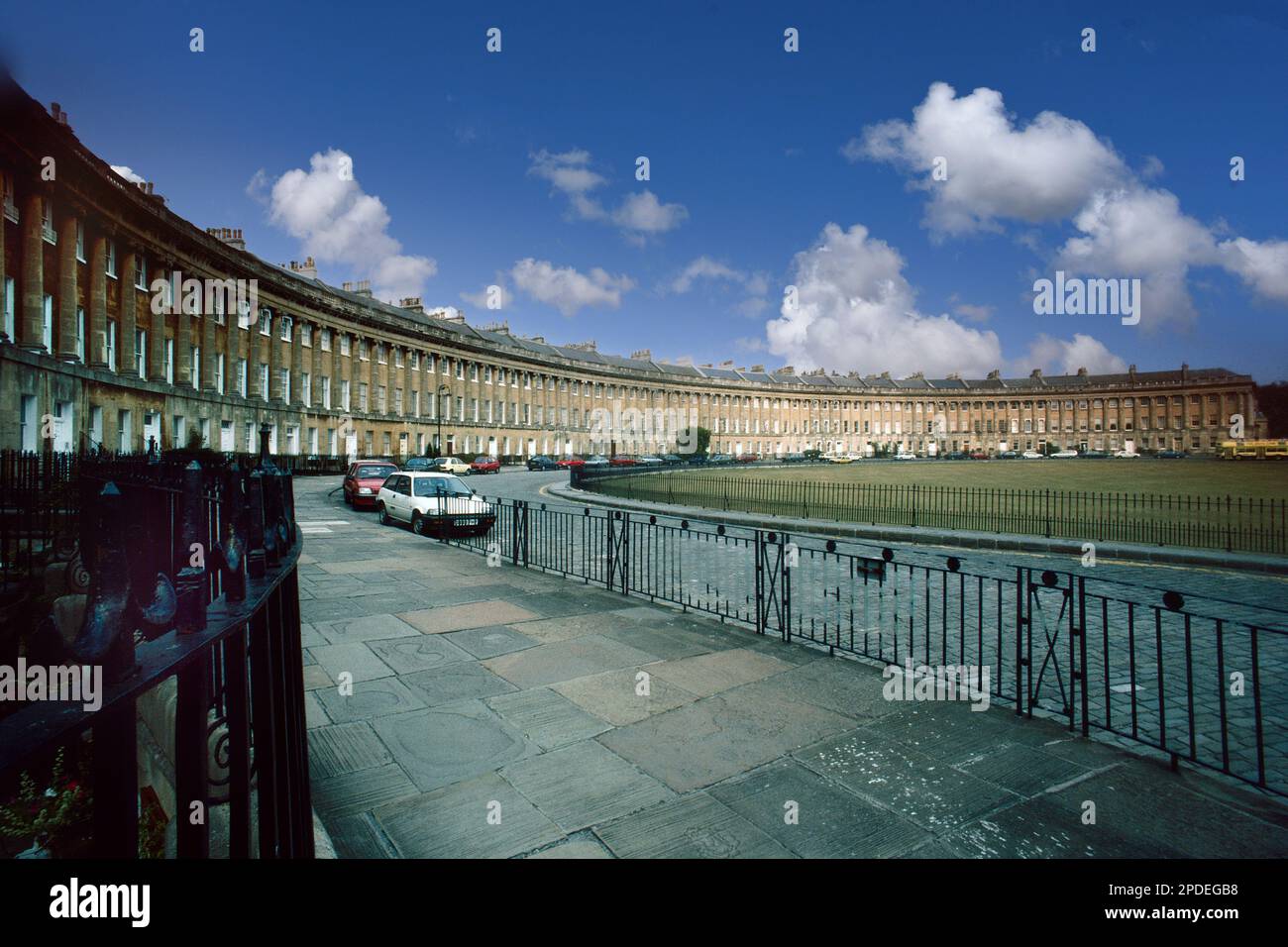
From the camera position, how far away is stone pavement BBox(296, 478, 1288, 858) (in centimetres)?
334

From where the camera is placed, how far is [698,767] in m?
4.09

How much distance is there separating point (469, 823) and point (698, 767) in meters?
1.36

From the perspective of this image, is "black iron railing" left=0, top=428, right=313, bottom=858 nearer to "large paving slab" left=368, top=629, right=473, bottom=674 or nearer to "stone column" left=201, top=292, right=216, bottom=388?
"large paving slab" left=368, top=629, right=473, bottom=674

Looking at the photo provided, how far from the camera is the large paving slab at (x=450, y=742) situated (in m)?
4.06

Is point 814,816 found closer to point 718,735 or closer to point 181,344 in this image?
point 718,735

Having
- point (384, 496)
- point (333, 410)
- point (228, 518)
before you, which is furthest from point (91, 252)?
point (228, 518)

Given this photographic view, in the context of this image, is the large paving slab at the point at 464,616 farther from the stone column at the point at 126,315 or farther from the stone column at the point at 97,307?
the stone column at the point at 126,315

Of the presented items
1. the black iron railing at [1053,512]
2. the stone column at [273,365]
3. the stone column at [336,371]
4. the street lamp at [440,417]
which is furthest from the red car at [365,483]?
the street lamp at [440,417]

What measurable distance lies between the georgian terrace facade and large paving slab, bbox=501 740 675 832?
62.7 feet

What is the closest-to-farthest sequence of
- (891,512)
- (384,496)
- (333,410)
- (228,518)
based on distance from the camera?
(228,518)
(384,496)
(891,512)
(333,410)
